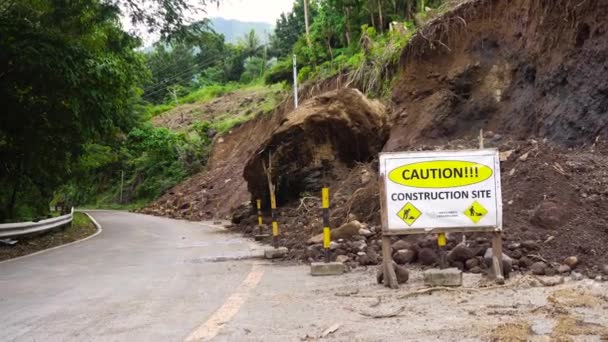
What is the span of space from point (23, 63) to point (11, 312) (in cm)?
756

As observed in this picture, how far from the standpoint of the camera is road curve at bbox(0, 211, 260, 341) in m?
5.23

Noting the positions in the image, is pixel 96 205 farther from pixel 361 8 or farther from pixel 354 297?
pixel 354 297

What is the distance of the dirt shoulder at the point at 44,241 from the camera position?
14595mm

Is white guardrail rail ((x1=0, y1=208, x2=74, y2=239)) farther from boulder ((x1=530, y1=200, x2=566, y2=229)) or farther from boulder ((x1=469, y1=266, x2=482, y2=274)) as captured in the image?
boulder ((x1=530, y1=200, x2=566, y2=229))

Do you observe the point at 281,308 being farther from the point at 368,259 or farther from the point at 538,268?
the point at 368,259

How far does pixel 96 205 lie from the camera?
54.3 metres

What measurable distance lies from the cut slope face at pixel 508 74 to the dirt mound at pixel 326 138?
95 centimetres

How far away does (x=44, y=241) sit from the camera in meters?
17.5

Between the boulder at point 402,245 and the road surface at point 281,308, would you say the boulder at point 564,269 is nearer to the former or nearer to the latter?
the road surface at point 281,308

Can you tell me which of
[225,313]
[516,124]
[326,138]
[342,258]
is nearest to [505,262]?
[342,258]

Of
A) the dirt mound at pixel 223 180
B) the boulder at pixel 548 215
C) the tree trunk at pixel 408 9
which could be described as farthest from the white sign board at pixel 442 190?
the dirt mound at pixel 223 180

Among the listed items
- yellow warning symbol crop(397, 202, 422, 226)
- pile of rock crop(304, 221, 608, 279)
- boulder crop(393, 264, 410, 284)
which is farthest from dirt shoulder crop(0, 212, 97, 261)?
yellow warning symbol crop(397, 202, 422, 226)

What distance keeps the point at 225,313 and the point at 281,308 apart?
0.53 metres

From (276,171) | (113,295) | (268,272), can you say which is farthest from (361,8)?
(113,295)
